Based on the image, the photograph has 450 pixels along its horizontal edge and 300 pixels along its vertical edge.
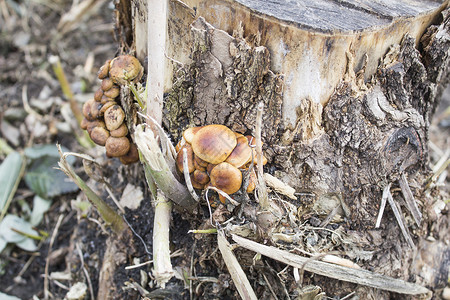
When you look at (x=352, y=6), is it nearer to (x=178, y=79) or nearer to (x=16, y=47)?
(x=178, y=79)

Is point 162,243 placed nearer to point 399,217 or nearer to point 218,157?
point 218,157

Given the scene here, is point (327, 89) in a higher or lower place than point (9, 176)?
higher

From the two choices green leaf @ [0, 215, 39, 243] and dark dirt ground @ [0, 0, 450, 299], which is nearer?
dark dirt ground @ [0, 0, 450, 299]

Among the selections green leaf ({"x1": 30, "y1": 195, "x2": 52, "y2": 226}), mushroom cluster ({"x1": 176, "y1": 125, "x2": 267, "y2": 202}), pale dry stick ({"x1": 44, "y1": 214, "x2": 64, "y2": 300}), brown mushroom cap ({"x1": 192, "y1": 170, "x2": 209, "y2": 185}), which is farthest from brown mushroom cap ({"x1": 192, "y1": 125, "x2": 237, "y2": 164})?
green leaf ({"x1": 30, "y1": 195, "x2": 52, "y2": 226})

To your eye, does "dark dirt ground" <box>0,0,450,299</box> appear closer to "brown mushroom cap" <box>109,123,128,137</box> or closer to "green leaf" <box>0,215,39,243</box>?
"green leaf" <box>0,215,39,243</box>

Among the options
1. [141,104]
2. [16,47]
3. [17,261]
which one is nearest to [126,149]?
[141,104]

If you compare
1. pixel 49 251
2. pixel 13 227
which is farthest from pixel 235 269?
pixel 13 227
